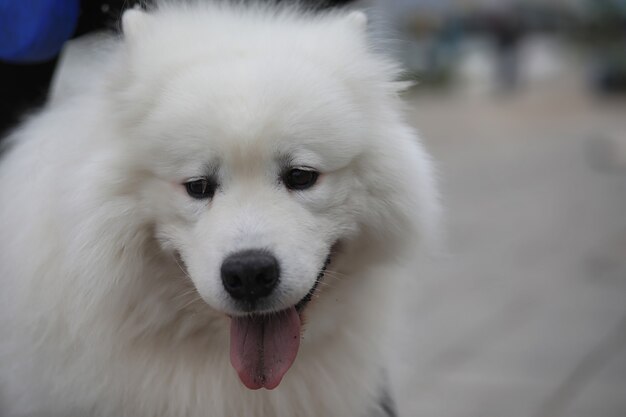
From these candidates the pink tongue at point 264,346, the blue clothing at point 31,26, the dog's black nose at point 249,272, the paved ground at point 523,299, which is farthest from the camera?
the paved ground at point 523,299

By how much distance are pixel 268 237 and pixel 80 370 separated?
860 mm

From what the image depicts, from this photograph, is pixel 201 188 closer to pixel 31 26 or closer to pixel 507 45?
pixel 31 26

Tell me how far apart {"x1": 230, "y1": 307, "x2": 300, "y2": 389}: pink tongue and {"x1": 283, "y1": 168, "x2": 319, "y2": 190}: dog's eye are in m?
0.41

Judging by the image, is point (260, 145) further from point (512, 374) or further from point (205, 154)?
point (512, 374)

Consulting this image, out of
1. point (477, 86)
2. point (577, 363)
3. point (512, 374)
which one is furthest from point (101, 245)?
point (477, 86)

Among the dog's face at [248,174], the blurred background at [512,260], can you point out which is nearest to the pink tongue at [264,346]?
the dog's face at [248,174]

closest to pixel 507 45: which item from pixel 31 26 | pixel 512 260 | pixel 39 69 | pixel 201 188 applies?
pixel 512 260

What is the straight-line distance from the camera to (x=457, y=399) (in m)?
4.79

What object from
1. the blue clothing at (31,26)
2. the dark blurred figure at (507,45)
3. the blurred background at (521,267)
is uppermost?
the blue clothing at (31,26)

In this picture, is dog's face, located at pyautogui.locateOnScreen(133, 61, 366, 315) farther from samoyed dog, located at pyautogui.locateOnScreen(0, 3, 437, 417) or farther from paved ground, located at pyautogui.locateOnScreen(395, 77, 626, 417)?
paved ground, located at pyautogui.locateOnScreen(395, 77, 626, 417)

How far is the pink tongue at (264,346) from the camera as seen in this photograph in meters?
2.79

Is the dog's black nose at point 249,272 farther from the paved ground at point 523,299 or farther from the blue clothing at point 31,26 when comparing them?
the blue clothing at point 31,26

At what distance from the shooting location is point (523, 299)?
646 centimetres

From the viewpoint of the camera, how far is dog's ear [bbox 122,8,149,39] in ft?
9.49
